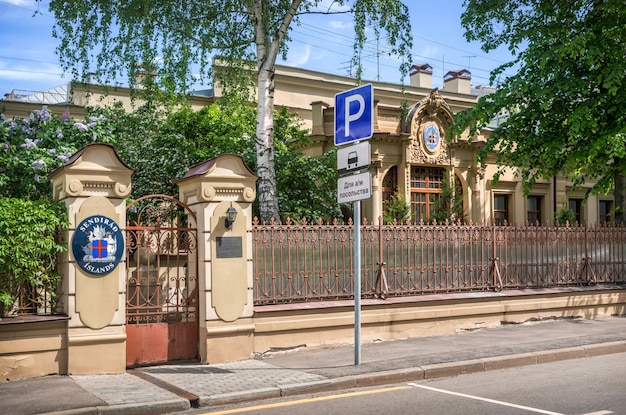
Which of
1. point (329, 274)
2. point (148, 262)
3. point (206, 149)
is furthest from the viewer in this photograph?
point (206, 149)

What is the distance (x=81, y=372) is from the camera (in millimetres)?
9477

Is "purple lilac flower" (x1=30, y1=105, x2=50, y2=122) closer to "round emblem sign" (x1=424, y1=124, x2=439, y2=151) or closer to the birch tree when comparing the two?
the birch tree

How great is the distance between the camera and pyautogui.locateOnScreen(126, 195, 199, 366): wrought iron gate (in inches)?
403

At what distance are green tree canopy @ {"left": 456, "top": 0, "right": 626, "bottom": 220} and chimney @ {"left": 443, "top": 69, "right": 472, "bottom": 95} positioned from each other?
23315 millimetres

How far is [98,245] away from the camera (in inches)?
384

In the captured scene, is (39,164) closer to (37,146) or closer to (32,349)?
(37,146)

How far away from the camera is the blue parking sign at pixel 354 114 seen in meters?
9.77

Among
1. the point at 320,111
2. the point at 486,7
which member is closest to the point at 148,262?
the point at 486,7

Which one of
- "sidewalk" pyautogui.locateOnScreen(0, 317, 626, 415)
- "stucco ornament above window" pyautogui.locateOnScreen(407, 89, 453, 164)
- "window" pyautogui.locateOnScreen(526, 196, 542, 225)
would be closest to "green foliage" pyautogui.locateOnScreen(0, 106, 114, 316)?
"sidewalk" pyautogui.locateOnScreen(0, 317, 626, 415)

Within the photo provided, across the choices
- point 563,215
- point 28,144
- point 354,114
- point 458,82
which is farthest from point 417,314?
point 458,82

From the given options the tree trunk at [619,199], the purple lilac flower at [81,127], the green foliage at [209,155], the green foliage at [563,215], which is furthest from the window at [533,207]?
the purple lilac flower at [81,127]

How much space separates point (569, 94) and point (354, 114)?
966 centimetres

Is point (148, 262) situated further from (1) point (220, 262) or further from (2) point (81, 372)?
(2) point (81, 372)

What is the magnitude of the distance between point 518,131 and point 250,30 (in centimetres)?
795
